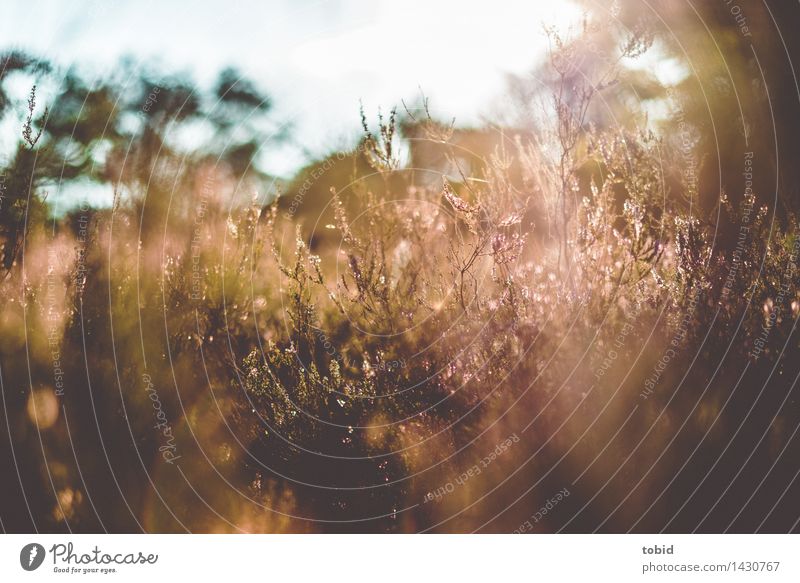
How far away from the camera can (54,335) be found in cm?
101

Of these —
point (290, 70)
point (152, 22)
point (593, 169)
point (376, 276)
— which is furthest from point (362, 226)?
point (152, 22)

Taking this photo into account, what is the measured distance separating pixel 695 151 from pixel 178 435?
3.98ft

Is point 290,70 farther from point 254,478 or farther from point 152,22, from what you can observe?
point 254,478

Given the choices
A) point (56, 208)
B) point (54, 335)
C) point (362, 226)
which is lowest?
point (54, 335)

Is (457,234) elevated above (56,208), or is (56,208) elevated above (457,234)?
(56,208)

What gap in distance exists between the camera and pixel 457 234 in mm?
965

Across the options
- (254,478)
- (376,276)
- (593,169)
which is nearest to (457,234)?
(376,276)
